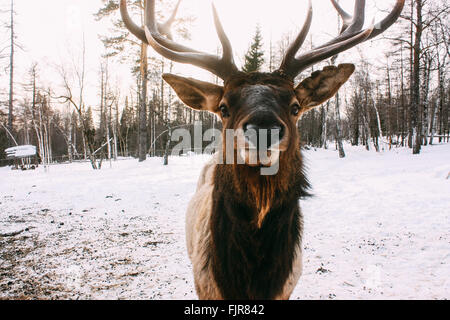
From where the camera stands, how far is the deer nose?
1.72 metres

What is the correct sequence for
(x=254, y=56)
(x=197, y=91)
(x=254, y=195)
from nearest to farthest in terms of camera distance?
(x=254, y=195), (x=197, y=91), (x=254, y=56)

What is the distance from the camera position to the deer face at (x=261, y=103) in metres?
1.75

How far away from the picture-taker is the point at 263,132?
1714 mm

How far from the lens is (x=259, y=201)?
2.13 metres

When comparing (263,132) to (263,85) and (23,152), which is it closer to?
(263,85)

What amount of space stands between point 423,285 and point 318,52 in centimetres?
327

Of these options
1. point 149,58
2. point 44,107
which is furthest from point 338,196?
point 44,107

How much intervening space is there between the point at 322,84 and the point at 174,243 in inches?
161

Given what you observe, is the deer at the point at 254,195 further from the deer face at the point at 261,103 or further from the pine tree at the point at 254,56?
the pine tree at the point at 254,56

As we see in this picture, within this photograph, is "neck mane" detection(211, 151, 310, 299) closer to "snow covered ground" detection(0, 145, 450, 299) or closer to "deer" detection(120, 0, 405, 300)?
"deer" detection(120, 0, 405, 300)

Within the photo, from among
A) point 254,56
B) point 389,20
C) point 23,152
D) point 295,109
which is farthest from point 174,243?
point 254,56

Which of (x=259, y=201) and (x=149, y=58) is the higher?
(x=149, y=58)

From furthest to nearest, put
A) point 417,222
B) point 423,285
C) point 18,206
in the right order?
point 18,206 < point 417,222 < point 423,285
